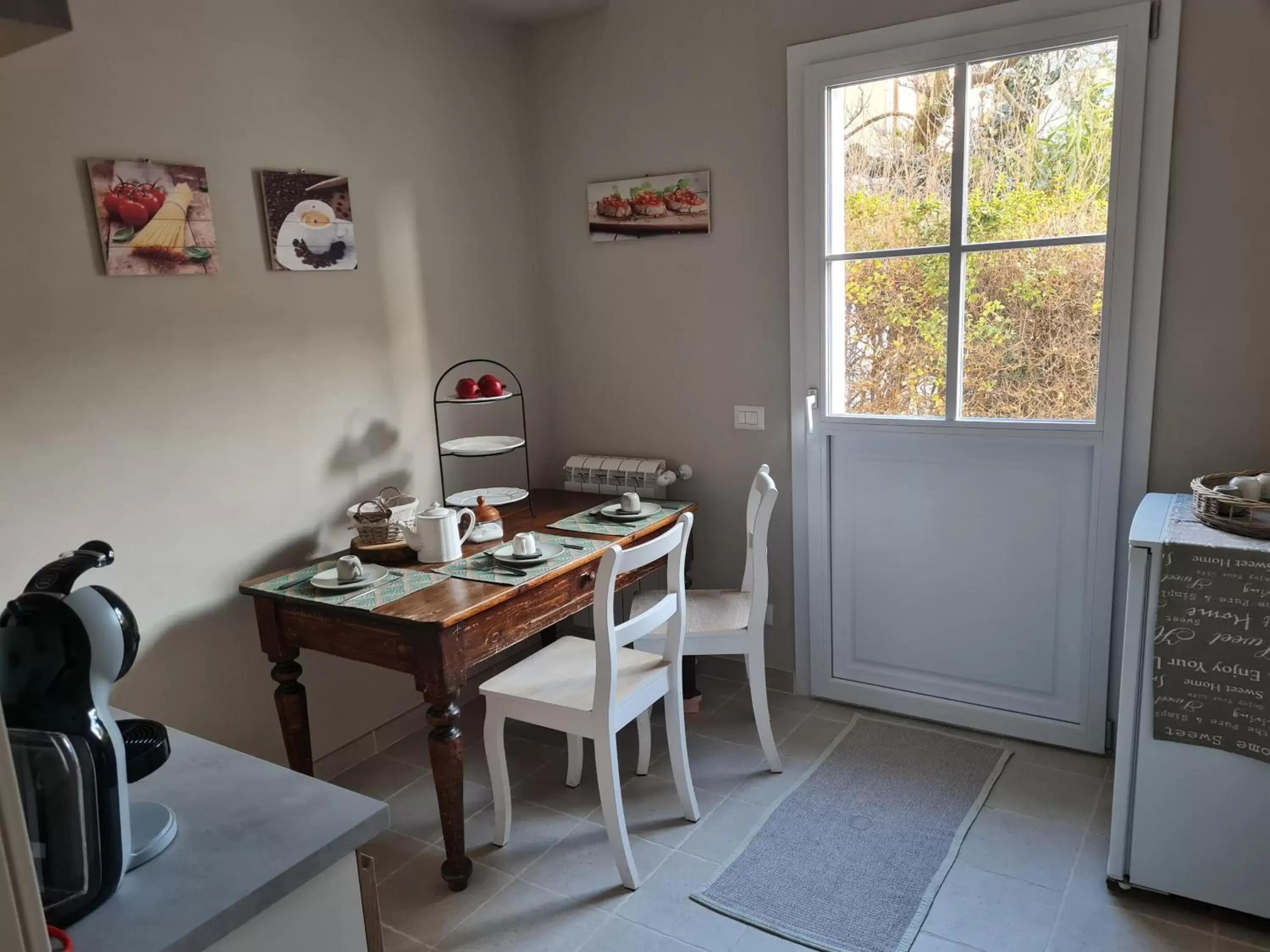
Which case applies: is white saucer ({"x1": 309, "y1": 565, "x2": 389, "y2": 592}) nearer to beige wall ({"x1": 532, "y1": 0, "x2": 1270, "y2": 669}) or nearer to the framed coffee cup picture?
the framed coffee cup picture

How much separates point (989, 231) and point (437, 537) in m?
1.83

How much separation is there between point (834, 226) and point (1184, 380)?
109cm

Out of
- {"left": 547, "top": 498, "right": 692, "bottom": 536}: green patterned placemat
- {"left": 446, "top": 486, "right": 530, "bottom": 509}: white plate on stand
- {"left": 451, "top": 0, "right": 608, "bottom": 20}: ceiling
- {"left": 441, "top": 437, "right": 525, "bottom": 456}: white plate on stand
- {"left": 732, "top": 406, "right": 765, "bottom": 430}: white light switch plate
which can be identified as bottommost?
{"left": 547, "top": 498, "right": 692, "bottom": 536}: green patterned placemat

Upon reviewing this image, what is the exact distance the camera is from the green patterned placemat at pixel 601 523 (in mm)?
2701

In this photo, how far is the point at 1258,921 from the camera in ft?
6.39

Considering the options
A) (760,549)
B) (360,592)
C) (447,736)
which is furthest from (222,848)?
(760,549)

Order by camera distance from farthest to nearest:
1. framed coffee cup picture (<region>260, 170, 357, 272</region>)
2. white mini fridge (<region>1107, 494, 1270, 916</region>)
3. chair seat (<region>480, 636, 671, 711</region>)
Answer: framed coffee cup picture (<region>260, 170, 357, 272</region>)
chair seat (<region>480, 636, 671, 711</region>)
white mini fridge (<region>1107, 494, 1270, 916</region>)

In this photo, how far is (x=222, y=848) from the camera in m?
0.97

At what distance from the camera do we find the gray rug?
2.03m

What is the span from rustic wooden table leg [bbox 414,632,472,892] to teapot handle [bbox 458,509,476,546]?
48cm

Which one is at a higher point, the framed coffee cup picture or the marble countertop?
the framed coffee cup picture

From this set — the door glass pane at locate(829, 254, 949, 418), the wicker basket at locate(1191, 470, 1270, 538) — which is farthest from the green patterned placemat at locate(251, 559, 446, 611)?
the wicker basket at locate(1191, 470, 1270, 538)

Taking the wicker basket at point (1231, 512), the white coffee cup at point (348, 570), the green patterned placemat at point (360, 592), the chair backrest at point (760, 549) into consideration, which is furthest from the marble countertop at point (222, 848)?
the wicker basket at point (1231, 512)

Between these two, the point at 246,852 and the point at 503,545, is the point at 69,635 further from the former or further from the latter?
the point at 503,545
